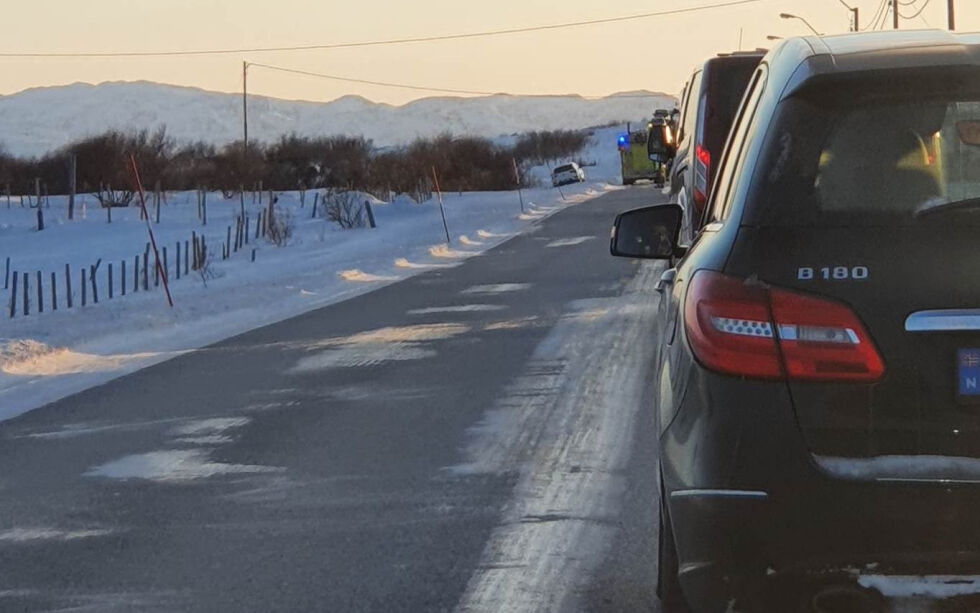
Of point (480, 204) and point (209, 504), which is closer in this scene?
point (209, 504)

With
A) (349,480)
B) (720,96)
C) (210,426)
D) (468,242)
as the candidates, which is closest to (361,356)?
(210,426)

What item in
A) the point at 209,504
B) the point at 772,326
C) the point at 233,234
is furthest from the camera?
the point at 233,234

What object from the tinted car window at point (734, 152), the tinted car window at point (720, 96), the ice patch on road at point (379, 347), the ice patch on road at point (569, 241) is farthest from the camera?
the ice patch on road at point (569, 241)

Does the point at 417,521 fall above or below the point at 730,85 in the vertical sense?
below

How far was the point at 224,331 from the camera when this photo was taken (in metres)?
16.1

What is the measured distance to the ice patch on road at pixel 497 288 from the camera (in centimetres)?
1923

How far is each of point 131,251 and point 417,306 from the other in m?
21.9

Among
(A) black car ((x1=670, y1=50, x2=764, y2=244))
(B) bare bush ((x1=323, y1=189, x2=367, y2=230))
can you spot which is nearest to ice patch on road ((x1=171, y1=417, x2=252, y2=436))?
(A) black car ((x1=670, y1=50, x2=764, y2=244))

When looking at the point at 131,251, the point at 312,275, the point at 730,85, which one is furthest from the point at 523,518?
the point at 131,251

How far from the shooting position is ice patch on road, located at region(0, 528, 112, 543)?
6.80 meters

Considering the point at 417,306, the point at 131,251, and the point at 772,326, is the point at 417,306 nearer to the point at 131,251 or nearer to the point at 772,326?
the point at 772,326

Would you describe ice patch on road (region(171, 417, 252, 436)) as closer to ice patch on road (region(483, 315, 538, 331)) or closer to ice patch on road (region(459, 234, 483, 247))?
ice patch on road (region(483, 315, 538, 331))

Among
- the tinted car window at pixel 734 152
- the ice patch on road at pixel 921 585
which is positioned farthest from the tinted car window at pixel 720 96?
the ice patch on road at pixel 921 585

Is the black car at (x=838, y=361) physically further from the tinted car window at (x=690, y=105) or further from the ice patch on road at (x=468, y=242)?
the ice patch on road at (x=468, y=242)
